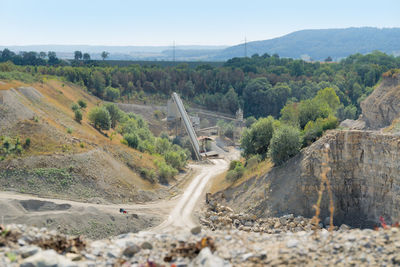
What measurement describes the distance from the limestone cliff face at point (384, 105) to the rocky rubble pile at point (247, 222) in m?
22.2

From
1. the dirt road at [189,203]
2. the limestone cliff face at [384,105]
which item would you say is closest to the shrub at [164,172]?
the dirt road at [189,203]

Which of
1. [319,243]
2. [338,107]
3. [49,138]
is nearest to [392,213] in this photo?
[319,243]

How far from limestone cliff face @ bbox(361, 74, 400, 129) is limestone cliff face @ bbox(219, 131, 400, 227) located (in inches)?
715

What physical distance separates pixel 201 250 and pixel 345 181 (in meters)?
17.3

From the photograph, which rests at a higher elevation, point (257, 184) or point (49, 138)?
point (49, 138)

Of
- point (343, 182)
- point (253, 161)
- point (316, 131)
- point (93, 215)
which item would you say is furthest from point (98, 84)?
point (343, 182)

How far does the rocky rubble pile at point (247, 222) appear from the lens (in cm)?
2508

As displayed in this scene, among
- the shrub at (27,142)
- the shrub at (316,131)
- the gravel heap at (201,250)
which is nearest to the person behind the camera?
the gravel heap at (201,250)

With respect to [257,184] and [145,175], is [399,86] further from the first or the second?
[145,175]

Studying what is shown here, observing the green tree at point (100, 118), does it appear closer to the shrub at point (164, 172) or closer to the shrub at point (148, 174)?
A: the shrub at point (164, 172)

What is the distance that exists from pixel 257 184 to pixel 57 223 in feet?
48.9

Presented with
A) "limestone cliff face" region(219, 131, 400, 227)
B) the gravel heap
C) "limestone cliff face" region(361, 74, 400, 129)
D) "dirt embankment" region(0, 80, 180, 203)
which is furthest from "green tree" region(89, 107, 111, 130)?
the gravel heap

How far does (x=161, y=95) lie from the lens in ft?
294

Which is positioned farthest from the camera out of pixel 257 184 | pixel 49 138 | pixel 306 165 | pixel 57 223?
pixel 49 138
